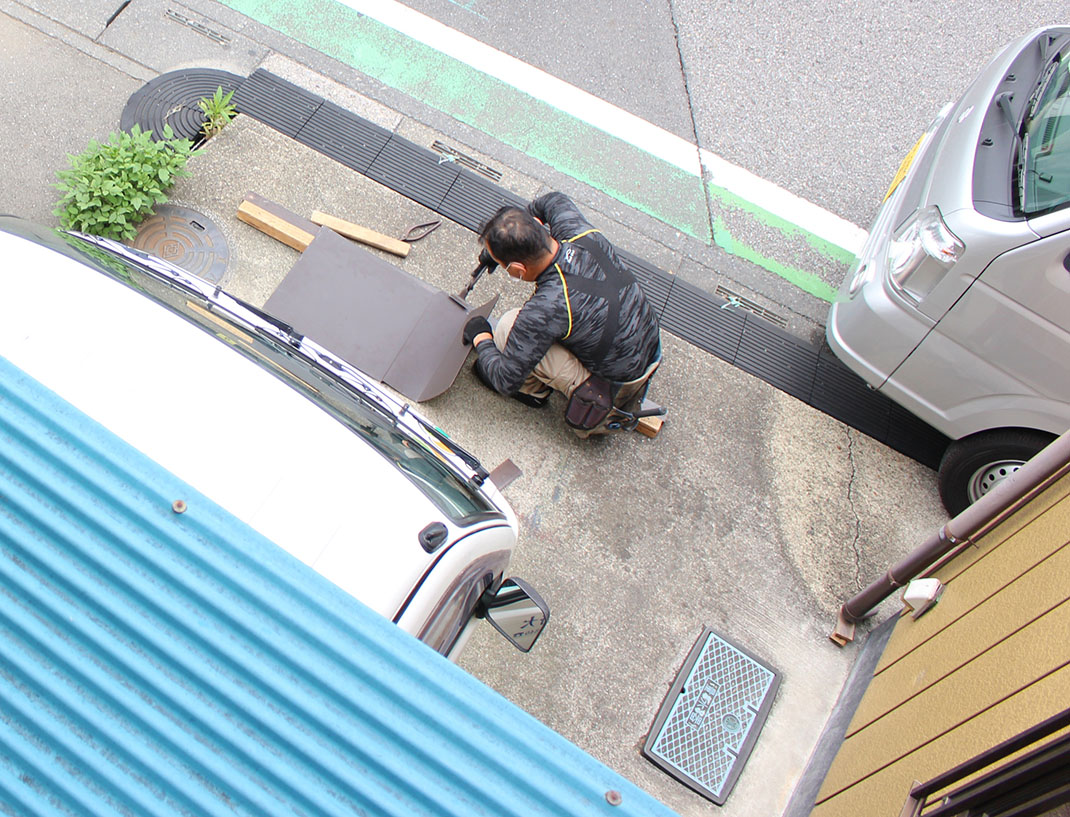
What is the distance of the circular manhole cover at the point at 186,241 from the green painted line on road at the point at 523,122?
1718 millimetres

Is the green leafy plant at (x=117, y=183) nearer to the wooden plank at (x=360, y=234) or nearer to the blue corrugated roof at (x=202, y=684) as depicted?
the wooden plank at (x=360, y=234)

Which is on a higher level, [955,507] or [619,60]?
[619,60]

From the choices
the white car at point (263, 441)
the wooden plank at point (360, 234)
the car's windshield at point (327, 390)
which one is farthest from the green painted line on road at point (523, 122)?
the white car at point (263, 441)

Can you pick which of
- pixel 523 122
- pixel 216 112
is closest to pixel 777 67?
pixel 523 122

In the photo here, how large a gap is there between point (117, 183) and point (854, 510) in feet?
15.2

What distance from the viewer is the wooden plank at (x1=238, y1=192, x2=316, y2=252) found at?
469 centimetres

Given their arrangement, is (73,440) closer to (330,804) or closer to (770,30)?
(330,804)

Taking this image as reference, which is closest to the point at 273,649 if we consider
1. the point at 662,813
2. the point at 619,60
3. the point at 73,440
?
the point at 73,440

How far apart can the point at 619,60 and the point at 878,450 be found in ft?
11.3

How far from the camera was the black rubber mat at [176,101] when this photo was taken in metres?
5.04

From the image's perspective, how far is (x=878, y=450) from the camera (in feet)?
15.4

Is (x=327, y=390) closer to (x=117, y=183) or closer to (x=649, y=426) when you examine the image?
(x=649, y=426)

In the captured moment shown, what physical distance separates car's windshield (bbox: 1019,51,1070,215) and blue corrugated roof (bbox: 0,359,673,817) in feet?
11.5

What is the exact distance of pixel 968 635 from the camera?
3.12 metres
